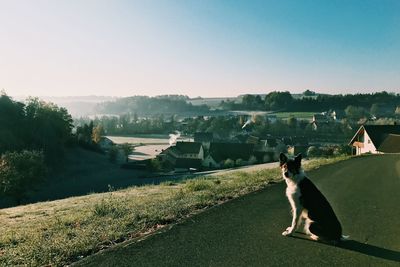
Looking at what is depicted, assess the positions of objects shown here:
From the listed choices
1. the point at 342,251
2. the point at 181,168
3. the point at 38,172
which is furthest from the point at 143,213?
the point at 181,168

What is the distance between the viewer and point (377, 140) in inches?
2330

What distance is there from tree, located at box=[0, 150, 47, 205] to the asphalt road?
131 feet

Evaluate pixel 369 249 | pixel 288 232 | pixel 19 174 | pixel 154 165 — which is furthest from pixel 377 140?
pixel 369 249

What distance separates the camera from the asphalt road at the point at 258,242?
7.05m

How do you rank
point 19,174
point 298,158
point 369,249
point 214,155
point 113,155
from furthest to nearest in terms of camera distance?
point 113,155, point 214,155, point 19,174, point 298,158, point 369,249

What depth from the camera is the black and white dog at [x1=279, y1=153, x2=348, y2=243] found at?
25.8 ft

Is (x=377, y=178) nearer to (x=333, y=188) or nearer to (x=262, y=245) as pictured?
(x=333, y=188)

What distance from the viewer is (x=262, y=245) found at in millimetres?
7941

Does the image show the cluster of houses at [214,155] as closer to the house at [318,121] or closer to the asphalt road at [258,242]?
the house at [318,121]

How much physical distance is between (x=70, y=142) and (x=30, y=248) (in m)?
92.9

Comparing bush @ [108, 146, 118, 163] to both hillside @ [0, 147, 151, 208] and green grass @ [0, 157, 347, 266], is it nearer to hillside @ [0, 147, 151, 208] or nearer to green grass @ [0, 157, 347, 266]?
hillside @ [0, 147, 151, 208]

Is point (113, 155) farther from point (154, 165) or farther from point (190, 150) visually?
point (154, 165)

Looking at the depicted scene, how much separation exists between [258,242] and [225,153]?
84.8 m

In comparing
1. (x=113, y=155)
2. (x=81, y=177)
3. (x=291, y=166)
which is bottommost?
(x=81, y=177)
